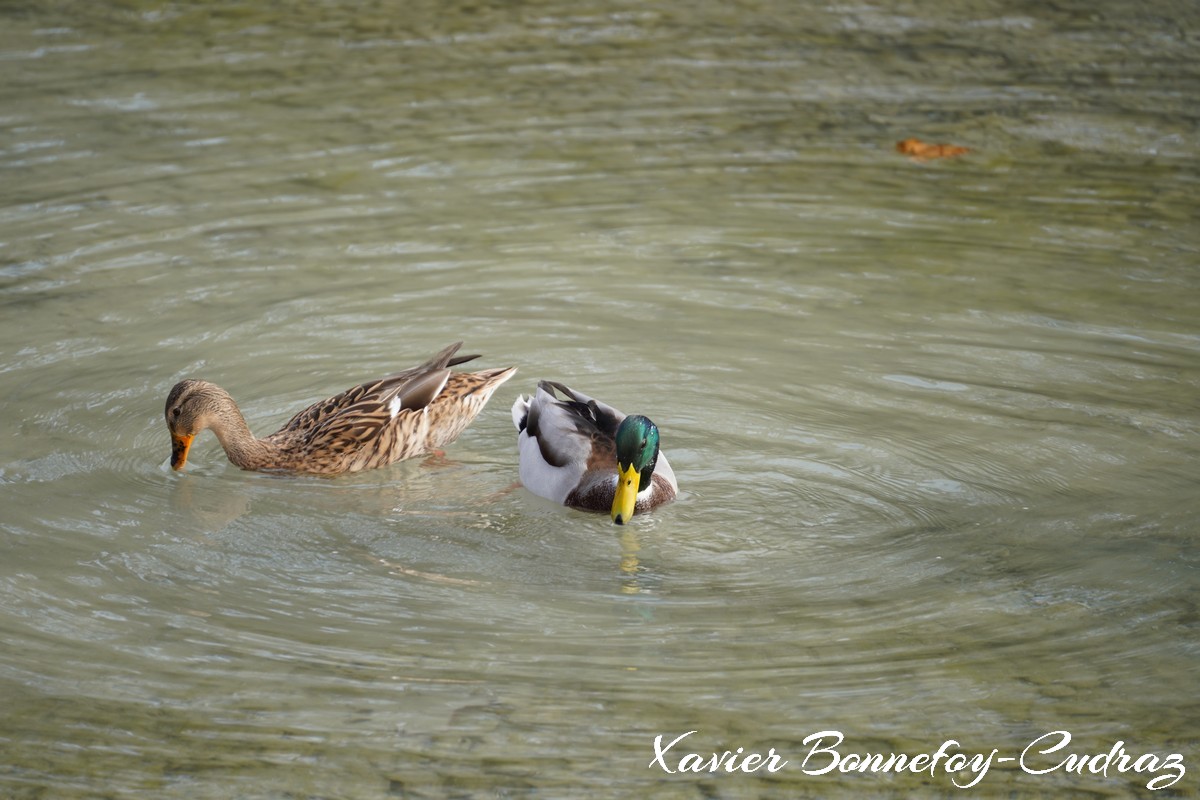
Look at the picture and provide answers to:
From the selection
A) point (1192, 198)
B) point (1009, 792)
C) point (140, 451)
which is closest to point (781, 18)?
point (1192, 198)

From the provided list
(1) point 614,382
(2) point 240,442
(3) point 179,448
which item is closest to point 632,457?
(1) point 614,382

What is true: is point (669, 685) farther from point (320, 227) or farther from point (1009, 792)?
point (320, 227)

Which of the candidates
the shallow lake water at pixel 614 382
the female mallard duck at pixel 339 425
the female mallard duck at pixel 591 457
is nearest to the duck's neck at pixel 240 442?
the female mallard duck at pixel 339 425

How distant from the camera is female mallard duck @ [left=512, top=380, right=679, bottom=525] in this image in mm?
6645

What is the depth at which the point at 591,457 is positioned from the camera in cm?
711

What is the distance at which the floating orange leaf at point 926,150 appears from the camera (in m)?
11.0

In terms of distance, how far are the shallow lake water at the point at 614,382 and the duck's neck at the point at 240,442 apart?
121mm

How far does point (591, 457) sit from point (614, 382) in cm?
94

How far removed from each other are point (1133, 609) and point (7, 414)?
5.12m

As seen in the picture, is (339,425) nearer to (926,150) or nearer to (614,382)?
(614,382)

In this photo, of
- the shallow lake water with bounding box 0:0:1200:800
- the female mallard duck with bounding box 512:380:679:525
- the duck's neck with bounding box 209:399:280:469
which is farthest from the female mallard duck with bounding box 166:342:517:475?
the female mallard duck with bounding box 512:380:679:525

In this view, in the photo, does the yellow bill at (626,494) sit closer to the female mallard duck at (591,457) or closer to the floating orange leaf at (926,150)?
the female mallard duck at (591,457)

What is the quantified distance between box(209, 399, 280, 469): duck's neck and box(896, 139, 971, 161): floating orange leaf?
5.49 m

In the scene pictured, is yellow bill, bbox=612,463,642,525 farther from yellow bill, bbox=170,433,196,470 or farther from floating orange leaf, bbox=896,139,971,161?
floating orange leaf, bbox=896,139,971,161
